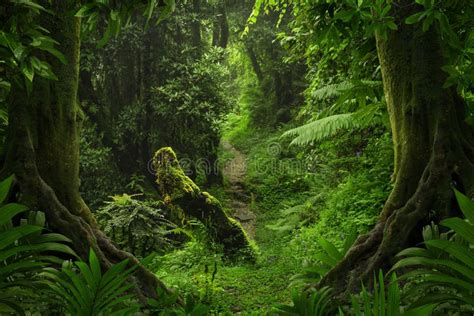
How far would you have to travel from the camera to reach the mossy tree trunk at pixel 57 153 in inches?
149

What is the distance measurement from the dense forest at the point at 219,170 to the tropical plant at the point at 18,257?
0.04 feet

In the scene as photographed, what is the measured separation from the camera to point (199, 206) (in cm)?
970

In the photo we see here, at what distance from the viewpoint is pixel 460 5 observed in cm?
372

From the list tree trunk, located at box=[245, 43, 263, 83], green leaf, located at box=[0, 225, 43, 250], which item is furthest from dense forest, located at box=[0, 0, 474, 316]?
tree trunk, located at box=[245, 43, 263, 83]

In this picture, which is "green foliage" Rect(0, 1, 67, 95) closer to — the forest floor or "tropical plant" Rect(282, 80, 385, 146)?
the forest floor

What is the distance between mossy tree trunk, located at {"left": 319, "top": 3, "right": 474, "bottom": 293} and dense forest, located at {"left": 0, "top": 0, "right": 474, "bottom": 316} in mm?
13

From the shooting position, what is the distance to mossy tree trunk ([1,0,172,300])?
380 cm

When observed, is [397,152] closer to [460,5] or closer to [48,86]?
[460,5]

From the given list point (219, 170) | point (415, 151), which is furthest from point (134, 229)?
point (219, 170)

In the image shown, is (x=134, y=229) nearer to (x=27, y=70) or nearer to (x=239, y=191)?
(x=27, y=70)

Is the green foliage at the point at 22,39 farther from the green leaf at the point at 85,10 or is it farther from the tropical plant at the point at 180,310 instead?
the tropical plant at the point at 180,310

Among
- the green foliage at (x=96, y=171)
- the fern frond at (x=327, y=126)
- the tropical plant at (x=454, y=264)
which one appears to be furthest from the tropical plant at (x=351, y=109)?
the green foliage at (x=96, y=171)

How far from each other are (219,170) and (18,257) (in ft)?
42.8

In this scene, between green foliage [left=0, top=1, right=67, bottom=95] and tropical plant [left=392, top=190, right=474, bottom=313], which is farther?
green foliage [left=0, top=1, right=67, bottom=95]
